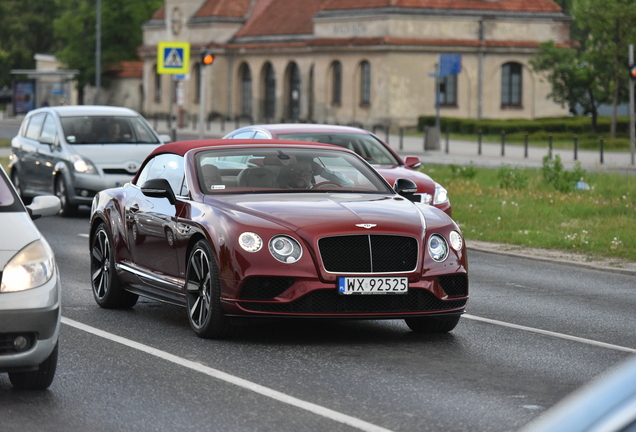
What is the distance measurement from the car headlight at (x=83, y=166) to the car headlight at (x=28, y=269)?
1390 centimetres

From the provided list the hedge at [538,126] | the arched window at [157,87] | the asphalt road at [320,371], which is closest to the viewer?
the asphalt road at [320,371]

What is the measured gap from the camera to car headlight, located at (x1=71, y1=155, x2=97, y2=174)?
68.8 ft

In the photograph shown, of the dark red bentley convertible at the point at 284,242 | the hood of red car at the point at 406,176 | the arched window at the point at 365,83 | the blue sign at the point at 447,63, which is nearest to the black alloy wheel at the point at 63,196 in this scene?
the hood of red car at the point at 406,176

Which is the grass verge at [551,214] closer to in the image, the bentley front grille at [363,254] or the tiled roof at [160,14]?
the bentley front grille at [363,254]

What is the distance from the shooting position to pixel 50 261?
719 centimetres

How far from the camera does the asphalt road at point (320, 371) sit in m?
6.71

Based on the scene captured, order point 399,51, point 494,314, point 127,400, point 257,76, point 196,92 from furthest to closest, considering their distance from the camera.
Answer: point 196,92 → point 257,76 → point 399,51 → point 494,314 → point 127,400

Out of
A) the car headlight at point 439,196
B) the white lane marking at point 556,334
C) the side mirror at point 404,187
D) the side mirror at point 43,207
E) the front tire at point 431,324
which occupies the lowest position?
the white lane marking at point 556,334

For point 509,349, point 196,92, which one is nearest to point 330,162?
point 509,349

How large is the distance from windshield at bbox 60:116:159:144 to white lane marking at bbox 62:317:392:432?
476 inches

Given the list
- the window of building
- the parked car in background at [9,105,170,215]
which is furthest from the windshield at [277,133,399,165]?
the window of building

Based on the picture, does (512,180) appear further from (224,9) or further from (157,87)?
(157,87)

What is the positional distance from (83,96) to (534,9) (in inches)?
1585

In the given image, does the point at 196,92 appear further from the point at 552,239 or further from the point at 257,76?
the point at 552,239
